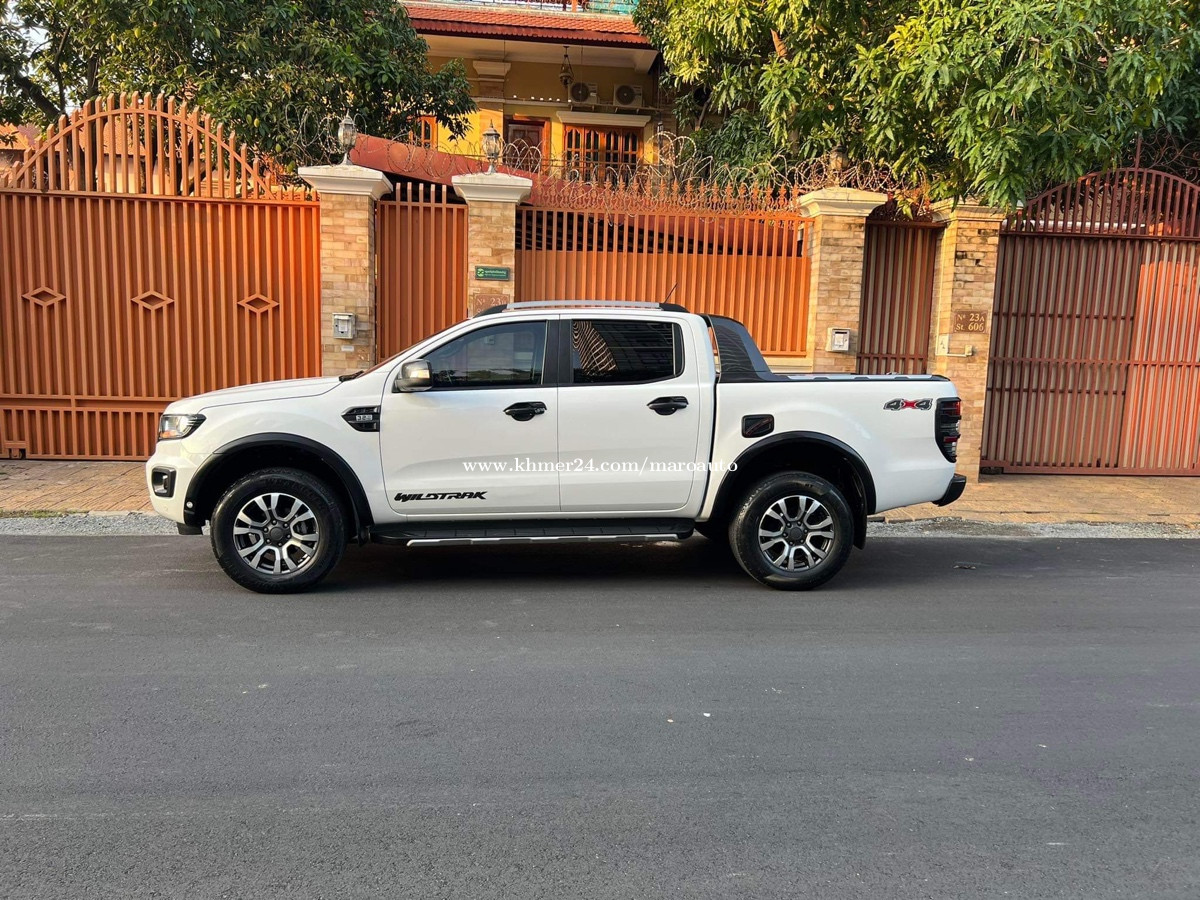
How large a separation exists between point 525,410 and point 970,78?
213 inches

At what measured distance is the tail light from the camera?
6473 millimetres

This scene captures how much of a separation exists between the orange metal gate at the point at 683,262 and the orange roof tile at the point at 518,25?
745 cm

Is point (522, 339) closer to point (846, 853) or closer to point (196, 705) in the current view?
point (196, 705)

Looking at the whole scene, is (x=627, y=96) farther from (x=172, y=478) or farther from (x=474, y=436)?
(x=172, y=478)

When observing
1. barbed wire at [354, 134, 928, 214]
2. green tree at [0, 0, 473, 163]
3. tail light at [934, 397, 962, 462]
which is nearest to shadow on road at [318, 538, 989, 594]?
tail light at [934, 397, 962, 462]

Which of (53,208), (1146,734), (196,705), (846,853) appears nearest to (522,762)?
(846,853)

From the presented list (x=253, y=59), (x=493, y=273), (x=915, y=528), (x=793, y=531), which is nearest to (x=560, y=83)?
(x=253, y=59)

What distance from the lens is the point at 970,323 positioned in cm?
1048

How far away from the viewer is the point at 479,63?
17.8m

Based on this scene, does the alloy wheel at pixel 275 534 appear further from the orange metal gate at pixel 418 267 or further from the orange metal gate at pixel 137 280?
the orange metal gate at pixel 137 280

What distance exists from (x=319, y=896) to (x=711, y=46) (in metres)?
10.6

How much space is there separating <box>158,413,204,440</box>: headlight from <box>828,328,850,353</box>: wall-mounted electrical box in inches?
271

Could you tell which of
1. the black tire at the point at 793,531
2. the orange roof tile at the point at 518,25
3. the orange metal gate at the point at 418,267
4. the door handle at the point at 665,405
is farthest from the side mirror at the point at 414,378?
the orange roof tile at the point at 518,25

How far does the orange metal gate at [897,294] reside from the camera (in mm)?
10930
